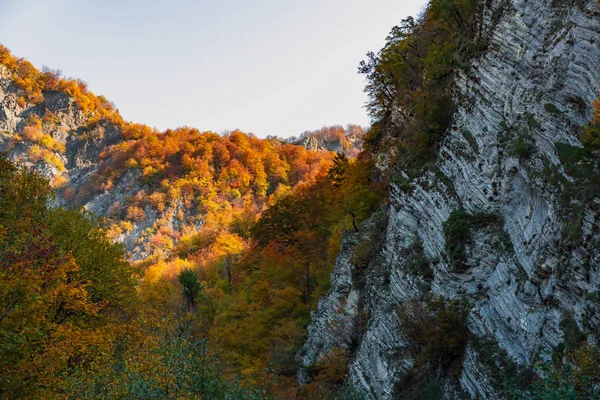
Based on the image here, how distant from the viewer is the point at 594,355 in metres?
9.59

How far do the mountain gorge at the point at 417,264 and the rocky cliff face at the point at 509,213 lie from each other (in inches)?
2.5

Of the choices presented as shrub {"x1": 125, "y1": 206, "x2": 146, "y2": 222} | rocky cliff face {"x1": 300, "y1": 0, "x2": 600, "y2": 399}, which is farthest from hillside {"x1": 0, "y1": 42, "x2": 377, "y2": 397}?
rocky cliff face {"x1": 300, "y1": 0, "x2": 600, "y2": 399}

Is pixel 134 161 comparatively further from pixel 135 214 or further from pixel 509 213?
pixel 509 213

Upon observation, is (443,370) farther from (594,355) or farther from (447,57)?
(447,57)

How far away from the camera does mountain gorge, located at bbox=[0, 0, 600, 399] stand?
1168 centimetres

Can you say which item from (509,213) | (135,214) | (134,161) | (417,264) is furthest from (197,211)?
(509,213)

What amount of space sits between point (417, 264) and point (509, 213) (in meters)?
4.55

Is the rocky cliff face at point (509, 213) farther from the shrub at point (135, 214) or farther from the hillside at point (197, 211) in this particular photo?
the shrub at point (135, 214)

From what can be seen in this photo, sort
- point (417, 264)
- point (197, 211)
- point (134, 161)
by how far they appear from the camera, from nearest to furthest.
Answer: point (417, 264) < point (197, 211) < point (134, 161)

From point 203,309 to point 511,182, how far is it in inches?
1228

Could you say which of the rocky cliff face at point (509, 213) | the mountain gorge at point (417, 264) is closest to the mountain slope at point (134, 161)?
the mountain gorge at point (417, 264)

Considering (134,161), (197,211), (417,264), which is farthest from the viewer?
(134,161)

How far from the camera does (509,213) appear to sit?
1501cm

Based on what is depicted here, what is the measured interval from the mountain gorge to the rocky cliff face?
6 centimetres
